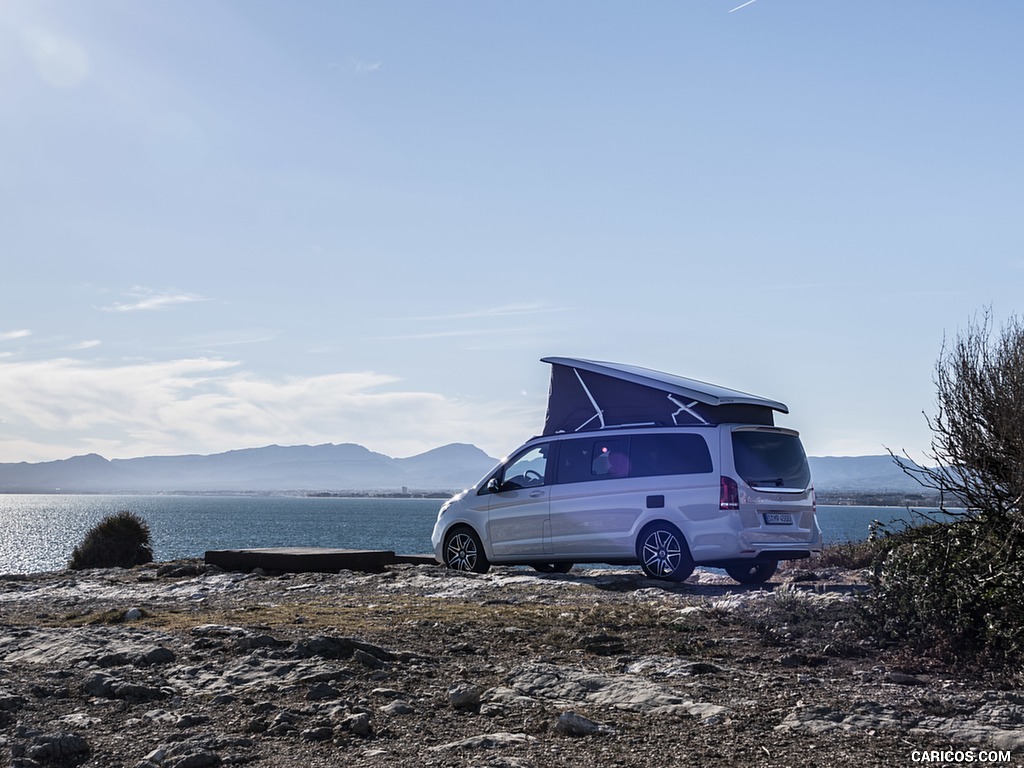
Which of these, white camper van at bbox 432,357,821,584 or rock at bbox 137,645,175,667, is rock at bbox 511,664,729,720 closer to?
rock at bbox 137,645,175,667

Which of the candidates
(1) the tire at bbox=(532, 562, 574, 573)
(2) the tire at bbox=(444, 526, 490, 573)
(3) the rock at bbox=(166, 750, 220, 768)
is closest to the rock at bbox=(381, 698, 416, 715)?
(3) the rock at bbox=(166, 750, 220, 768)

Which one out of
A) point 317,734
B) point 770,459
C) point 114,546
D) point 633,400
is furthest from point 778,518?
point 114,546

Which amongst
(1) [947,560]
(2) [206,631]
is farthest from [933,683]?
(2) [206,631]

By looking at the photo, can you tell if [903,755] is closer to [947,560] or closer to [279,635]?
[947,560]

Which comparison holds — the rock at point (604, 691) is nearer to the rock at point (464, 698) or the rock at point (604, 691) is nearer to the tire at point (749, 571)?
the rock at point (464, 698)

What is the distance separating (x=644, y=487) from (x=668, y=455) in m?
0.50

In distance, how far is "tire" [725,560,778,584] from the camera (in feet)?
46.6

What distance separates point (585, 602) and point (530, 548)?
387cm

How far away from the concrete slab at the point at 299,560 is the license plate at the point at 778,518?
5.75 metres

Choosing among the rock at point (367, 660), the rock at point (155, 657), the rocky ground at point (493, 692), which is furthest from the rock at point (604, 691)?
the rock at point (155, 657)

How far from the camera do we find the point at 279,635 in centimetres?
764

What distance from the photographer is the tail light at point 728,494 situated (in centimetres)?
1266

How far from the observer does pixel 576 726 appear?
5.30m

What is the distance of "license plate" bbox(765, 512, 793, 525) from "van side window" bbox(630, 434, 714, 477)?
940 mm
